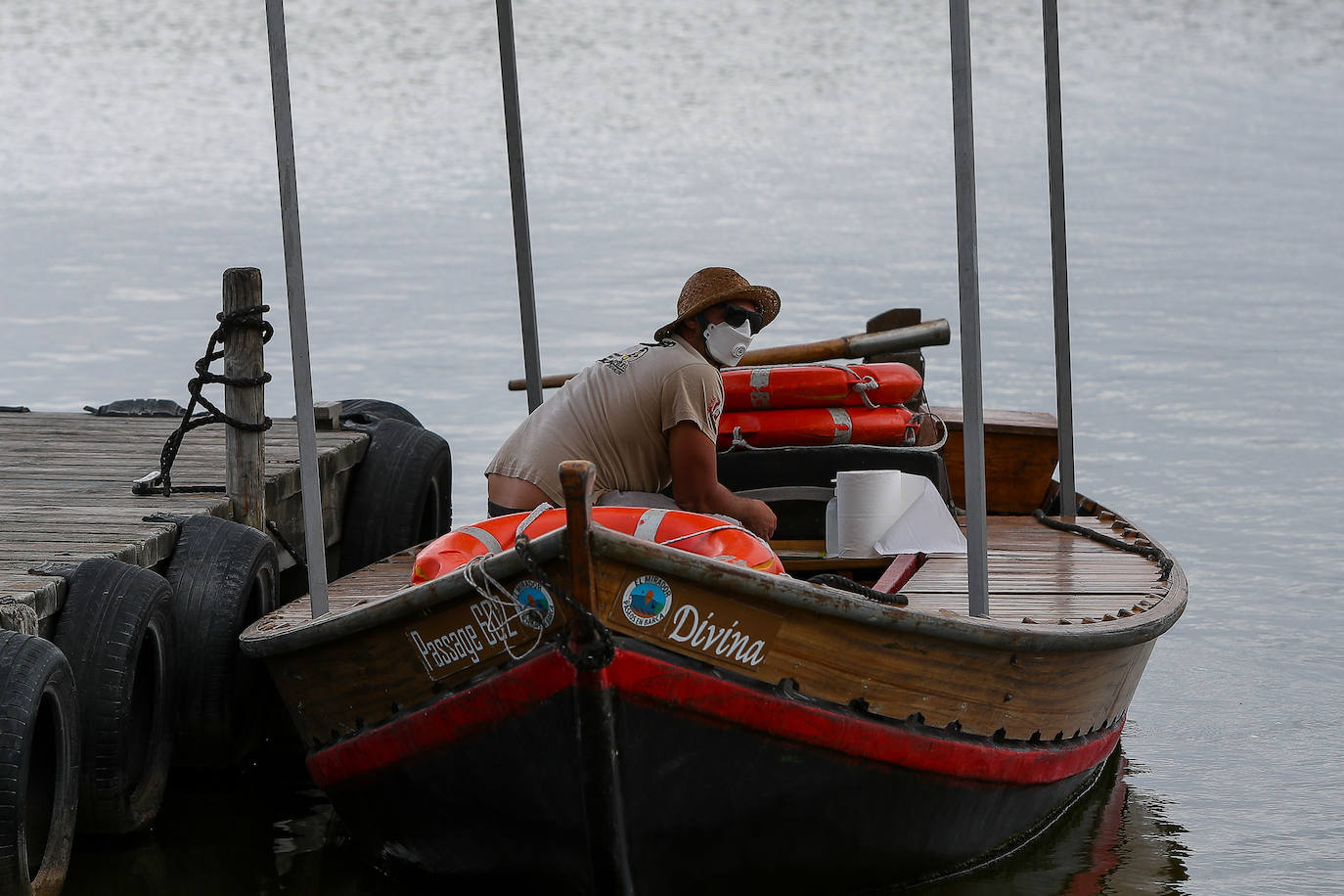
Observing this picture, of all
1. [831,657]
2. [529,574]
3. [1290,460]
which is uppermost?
[529,574]

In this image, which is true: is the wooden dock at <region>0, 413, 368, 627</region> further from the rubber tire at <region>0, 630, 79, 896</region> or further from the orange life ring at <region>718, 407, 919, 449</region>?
the orange life ring at <region>718, 407, 919, 449</region>

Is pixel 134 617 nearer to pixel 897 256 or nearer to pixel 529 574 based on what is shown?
pixel 529 574

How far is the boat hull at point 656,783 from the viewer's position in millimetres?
5172

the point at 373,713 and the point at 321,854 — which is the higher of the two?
the point at 373,713

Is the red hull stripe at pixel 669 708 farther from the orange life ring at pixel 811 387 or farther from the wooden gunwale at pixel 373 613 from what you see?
the orange life ring at pixel 811 387

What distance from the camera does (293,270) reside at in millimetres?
5352

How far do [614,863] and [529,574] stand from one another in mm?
944

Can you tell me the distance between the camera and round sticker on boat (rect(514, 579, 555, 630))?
5.02 metres

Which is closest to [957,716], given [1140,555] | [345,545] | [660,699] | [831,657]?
[831,657]

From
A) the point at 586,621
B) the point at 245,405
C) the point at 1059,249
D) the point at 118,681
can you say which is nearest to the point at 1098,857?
the point at 1059,249

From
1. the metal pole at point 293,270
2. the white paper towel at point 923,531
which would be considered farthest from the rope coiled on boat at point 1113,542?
the metal pole at point 293,270

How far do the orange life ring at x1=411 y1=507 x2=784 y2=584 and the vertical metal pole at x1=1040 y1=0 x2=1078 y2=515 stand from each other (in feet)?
8.61

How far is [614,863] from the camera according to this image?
537 centimetres

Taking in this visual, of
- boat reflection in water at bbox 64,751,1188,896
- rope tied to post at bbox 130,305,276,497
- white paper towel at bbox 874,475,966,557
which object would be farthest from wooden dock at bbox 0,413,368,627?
white paper towel at bbox 874,475,966,557
